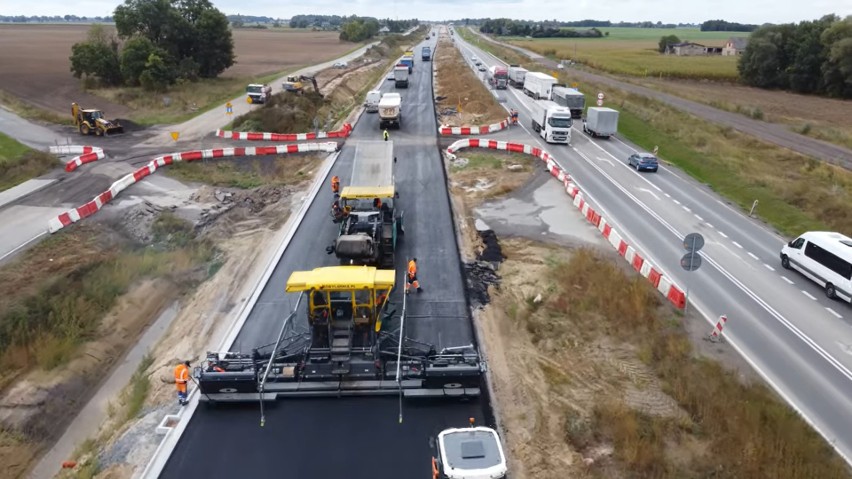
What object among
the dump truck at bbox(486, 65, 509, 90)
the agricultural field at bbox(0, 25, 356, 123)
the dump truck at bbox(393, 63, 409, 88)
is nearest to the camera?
the agricultural field at bbox(0, 25, 356, 123)

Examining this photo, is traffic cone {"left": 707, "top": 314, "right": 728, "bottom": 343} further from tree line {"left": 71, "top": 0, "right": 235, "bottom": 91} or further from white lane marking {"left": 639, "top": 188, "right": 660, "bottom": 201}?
tree line {"left": 71, "top": 0, "right": 235, "bottom": 91}

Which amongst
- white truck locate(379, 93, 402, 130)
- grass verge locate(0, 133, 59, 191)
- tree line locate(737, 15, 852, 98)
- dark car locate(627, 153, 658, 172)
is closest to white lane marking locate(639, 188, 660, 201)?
dark car locate(627, 153, 658, 172)

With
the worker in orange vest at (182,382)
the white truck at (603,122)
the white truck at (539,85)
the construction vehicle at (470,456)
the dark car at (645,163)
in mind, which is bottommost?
the worker in orange vest at (182,382)

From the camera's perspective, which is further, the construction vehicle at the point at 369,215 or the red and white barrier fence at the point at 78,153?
the red and white barrier fence at the point at 78,153

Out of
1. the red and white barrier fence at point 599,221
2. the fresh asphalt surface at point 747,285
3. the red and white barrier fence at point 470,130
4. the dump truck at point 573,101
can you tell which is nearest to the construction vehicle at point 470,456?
the fresh asphalt surface at point 747,285

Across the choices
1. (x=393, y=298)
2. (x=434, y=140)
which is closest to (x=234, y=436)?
(x=393, y=298)

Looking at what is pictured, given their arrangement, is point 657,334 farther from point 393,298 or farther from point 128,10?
point 128,10

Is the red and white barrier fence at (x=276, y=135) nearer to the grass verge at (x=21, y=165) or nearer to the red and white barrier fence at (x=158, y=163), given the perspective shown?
the red and white barrier fence at (x=158, y=163)
